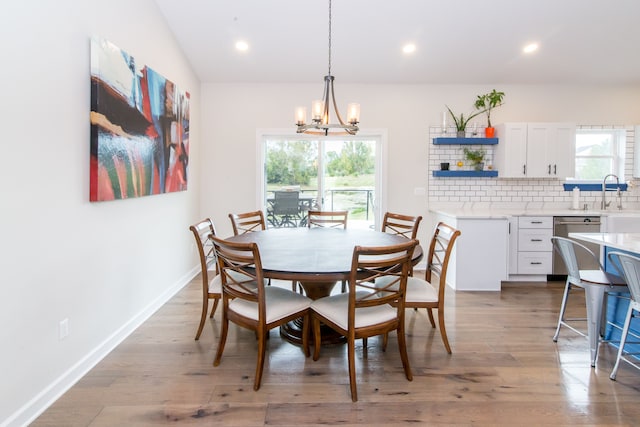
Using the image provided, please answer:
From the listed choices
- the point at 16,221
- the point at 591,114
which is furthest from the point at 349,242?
the point at 591,114

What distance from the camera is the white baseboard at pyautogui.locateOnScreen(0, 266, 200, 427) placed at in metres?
1.94

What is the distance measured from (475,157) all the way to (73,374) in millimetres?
4822

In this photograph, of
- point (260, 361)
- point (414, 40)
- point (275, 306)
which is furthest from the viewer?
point (414, 40)

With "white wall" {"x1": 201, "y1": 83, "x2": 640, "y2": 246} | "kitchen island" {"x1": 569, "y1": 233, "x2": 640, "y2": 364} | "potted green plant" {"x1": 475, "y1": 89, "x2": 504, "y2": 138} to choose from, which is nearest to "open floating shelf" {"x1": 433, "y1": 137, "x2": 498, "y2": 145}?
"potted green plant" {"x1": 475, "y1": 89, "x2": 504, "y2": 138}

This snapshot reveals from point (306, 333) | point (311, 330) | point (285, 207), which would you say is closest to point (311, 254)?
point (306, 333)

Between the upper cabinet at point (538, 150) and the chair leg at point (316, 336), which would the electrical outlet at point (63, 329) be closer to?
the chair leg at point (316, 336)

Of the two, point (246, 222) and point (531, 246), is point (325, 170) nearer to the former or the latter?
point (246, 222)

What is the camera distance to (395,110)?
5.16m

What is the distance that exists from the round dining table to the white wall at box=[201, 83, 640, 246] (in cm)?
199

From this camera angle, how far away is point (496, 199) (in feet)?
17.1

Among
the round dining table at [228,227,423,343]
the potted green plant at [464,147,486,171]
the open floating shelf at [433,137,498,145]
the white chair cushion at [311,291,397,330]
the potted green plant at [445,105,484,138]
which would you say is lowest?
the white chair cushion at [311,291,397,330]

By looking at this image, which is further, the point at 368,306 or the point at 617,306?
the point at 617,306

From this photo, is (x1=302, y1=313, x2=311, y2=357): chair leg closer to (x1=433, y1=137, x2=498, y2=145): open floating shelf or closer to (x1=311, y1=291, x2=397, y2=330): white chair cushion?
(x1=311, y1=291, x2=397, y2=330): white chair cushion

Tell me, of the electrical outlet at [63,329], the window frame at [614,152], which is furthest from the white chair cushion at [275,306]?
the window frame at [614,152]
